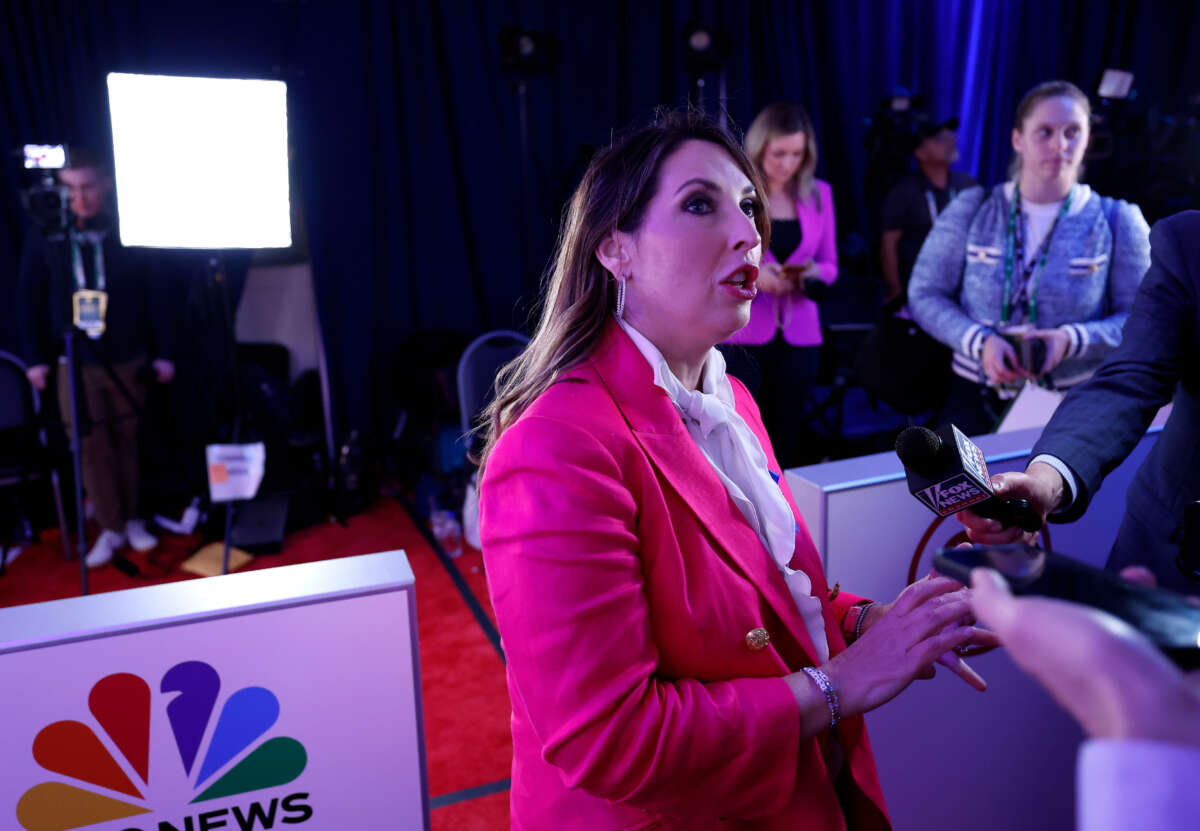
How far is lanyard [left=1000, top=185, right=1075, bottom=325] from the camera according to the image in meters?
2.24

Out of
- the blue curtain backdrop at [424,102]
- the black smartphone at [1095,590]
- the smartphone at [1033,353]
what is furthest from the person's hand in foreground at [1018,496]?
the blue curtain backdrop at [424,102]

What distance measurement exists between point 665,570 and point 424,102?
4.60 m

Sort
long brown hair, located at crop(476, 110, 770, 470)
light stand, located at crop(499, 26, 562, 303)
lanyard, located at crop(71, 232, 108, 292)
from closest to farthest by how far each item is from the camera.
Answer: long brown hair, located at crop(476, 110, 770, 470), lanyard, located at crop(71, 232, 108, 292), light stand, located at crop(499, 26, 562, 303)

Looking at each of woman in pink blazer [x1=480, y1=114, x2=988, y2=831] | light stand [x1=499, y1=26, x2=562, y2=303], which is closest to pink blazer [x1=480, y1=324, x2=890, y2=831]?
woman in pink blazer [x1=480, y1=114, x2=988, y2=831]

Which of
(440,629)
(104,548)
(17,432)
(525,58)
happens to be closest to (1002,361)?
(440,629)

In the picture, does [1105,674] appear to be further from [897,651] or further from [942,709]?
[942,709]

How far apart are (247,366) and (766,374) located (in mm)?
2771

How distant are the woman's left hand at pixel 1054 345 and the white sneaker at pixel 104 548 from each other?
3.92 metres

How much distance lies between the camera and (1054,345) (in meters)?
2.09

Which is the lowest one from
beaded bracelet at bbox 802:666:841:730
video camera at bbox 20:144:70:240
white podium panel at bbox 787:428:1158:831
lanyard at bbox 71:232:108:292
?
white podium panel at bbox 787:428:1158:831

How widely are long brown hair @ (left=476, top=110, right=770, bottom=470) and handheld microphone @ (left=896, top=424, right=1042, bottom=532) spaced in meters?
0.44

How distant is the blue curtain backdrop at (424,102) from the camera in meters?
4.14

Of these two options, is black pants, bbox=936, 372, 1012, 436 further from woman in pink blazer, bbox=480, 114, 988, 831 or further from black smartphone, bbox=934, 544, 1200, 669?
black smartphone, bbox=934, 544, 1200, 669

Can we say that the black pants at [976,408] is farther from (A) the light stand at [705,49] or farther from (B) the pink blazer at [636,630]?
Answer: (A) the light stand at [705,49]
